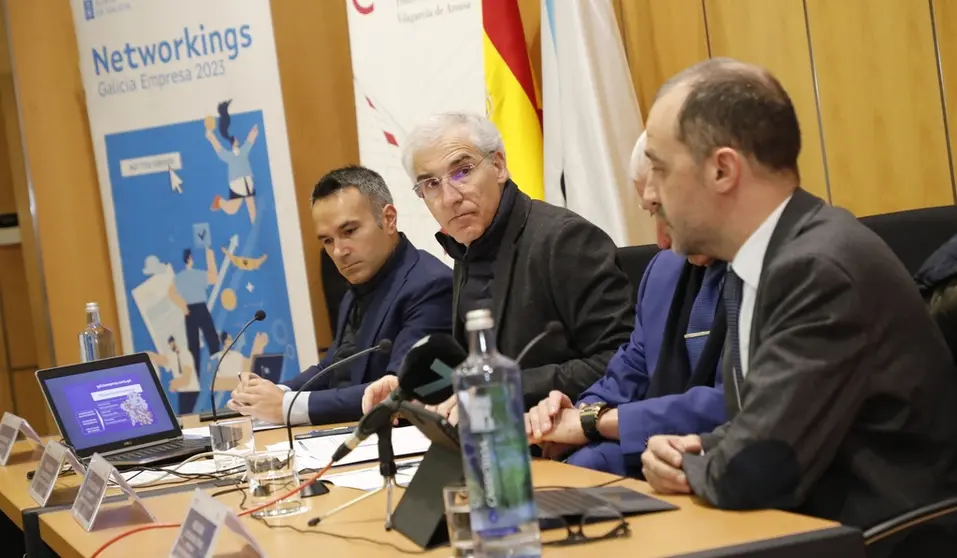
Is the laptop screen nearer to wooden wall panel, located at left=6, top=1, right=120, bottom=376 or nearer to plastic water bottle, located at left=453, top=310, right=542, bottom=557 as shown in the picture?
plastic water bottle, located at left=453, top=310, right=542, bottom=557

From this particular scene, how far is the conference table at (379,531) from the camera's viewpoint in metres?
1.31

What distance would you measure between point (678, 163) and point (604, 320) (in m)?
1.19

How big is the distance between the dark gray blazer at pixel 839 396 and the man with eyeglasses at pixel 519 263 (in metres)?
1.24

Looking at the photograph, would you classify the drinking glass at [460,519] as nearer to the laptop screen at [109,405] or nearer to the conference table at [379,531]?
the conference table at [379,531]

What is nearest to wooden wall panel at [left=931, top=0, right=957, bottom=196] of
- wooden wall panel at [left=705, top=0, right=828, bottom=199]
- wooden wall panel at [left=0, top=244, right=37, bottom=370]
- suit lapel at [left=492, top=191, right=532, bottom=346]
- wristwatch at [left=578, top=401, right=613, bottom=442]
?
wooden wall panel at [left=705, top=0, right=828, bottom=199]

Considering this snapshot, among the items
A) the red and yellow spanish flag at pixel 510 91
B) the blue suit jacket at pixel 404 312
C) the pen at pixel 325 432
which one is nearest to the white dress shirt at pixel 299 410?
the blue suit jacket at pixel 404 312

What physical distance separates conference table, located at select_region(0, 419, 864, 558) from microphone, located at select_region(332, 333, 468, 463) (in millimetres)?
161

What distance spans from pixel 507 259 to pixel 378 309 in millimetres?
661

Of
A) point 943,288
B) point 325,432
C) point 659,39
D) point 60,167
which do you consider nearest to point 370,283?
point 325,432

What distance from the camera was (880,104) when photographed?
3.48 meters

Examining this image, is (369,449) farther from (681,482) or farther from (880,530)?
(880,530)

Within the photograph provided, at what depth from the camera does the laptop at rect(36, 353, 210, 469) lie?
282 centimetres

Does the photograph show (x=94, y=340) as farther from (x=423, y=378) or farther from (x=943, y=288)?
(x=943, y=288)

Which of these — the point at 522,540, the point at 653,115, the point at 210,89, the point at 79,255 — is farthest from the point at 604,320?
the point at 79,255
